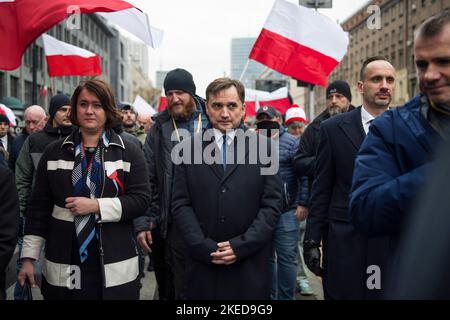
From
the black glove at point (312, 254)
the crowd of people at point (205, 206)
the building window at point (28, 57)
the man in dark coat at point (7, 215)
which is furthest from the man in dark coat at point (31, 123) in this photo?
the building window at point (28, 57)

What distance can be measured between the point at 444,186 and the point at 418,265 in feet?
0.71

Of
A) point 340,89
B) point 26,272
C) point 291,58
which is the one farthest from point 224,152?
point 291,58

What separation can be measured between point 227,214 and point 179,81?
1.71 meters

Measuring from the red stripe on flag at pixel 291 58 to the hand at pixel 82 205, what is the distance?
155 inches

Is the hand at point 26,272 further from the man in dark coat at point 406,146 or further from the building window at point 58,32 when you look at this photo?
the building window at point 58,32

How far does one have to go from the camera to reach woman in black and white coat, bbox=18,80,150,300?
330 centimetres

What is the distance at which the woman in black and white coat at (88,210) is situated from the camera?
3.30 m

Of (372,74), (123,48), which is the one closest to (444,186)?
(372,74)

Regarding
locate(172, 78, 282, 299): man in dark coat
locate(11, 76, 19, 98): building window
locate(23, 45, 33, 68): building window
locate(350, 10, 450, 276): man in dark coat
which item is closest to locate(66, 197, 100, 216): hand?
locate(172, 78, 282, 299): man in dark coat

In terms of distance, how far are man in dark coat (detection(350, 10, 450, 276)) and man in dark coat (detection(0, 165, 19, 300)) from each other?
70.8 inches

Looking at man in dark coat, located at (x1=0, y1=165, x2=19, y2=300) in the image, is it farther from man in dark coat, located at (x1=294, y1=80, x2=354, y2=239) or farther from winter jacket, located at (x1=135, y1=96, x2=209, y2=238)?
man in dark coat, located at (x1=294, y1=80, x2=354, y2=239)

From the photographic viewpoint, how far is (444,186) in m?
1.38

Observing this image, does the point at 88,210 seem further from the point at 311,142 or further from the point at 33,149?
the point at 311,142
